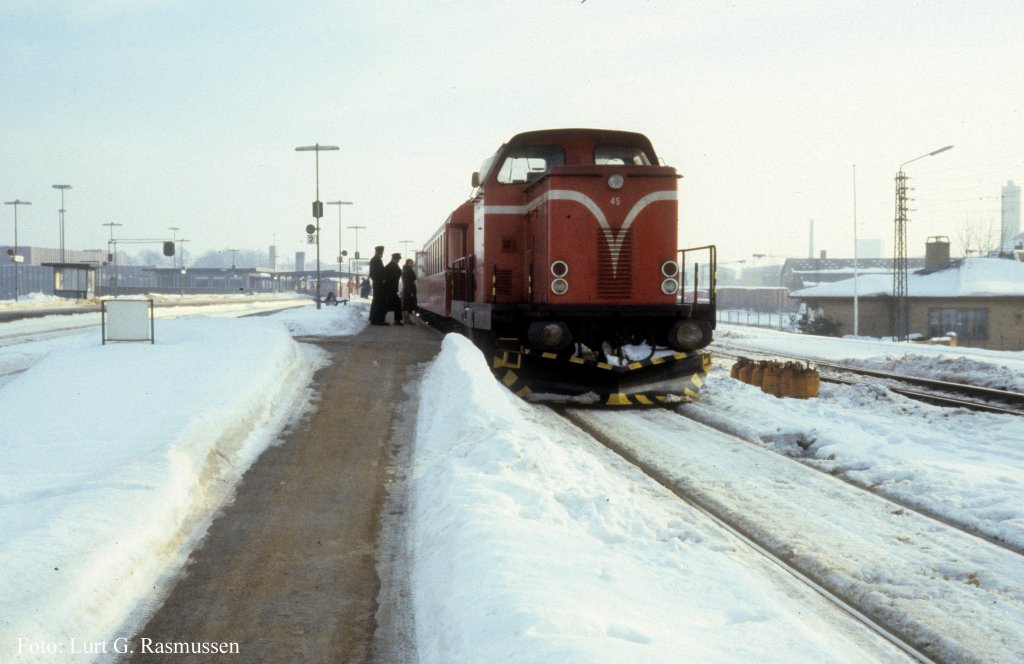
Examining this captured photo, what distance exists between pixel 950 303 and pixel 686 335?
43153 mm

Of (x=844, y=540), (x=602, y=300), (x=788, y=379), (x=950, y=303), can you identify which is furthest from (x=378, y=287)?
(x=950, y=303)

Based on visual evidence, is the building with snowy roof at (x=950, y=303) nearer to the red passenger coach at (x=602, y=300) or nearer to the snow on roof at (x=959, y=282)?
the snow on roof at (x=959, y=282)

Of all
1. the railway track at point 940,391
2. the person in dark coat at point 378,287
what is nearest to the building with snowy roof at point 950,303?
the railway track at point 940,391

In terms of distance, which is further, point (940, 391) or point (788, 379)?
point (940, 391)

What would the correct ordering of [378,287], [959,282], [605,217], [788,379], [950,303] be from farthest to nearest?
[959,282] → [950,303] → [378,287] → [788,379] → [605,217]

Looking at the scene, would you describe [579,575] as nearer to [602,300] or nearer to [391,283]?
[602,300]

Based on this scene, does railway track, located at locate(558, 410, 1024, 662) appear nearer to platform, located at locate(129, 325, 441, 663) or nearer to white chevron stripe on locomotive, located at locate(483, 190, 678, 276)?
platform, located at locate(129, 325, 441, 663)

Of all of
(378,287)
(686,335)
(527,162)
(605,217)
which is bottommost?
(686,335)

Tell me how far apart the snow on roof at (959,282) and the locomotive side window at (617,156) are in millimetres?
41199

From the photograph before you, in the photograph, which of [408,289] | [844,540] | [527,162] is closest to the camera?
[844,540]

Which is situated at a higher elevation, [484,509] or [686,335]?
[686,335]

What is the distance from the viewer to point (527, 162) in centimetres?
1244

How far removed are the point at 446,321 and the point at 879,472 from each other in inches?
537

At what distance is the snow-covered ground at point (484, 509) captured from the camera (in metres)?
3.70
